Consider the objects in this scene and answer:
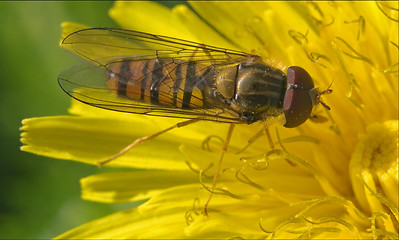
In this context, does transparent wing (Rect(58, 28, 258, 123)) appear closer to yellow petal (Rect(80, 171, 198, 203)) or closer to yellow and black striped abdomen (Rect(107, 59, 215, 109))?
yellow and black striped abdomen (Rect(107, 59, 215, 109))

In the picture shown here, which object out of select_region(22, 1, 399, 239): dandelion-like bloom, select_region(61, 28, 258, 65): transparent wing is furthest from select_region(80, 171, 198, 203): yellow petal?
select_region(61, 28, 258, 65): transparent wing

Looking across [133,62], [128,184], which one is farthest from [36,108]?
[133,62]

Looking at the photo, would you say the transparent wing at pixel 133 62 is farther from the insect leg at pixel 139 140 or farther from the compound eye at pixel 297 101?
the compound eye at pixel 297 101

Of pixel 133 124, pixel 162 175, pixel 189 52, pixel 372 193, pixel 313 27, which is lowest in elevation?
pixel 372 193

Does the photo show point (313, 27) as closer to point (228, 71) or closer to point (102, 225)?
point (228, 71)

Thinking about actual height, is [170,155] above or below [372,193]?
above

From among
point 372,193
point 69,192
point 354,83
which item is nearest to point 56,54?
point 69,192

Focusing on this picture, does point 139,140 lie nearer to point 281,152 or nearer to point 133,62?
point 133,62
